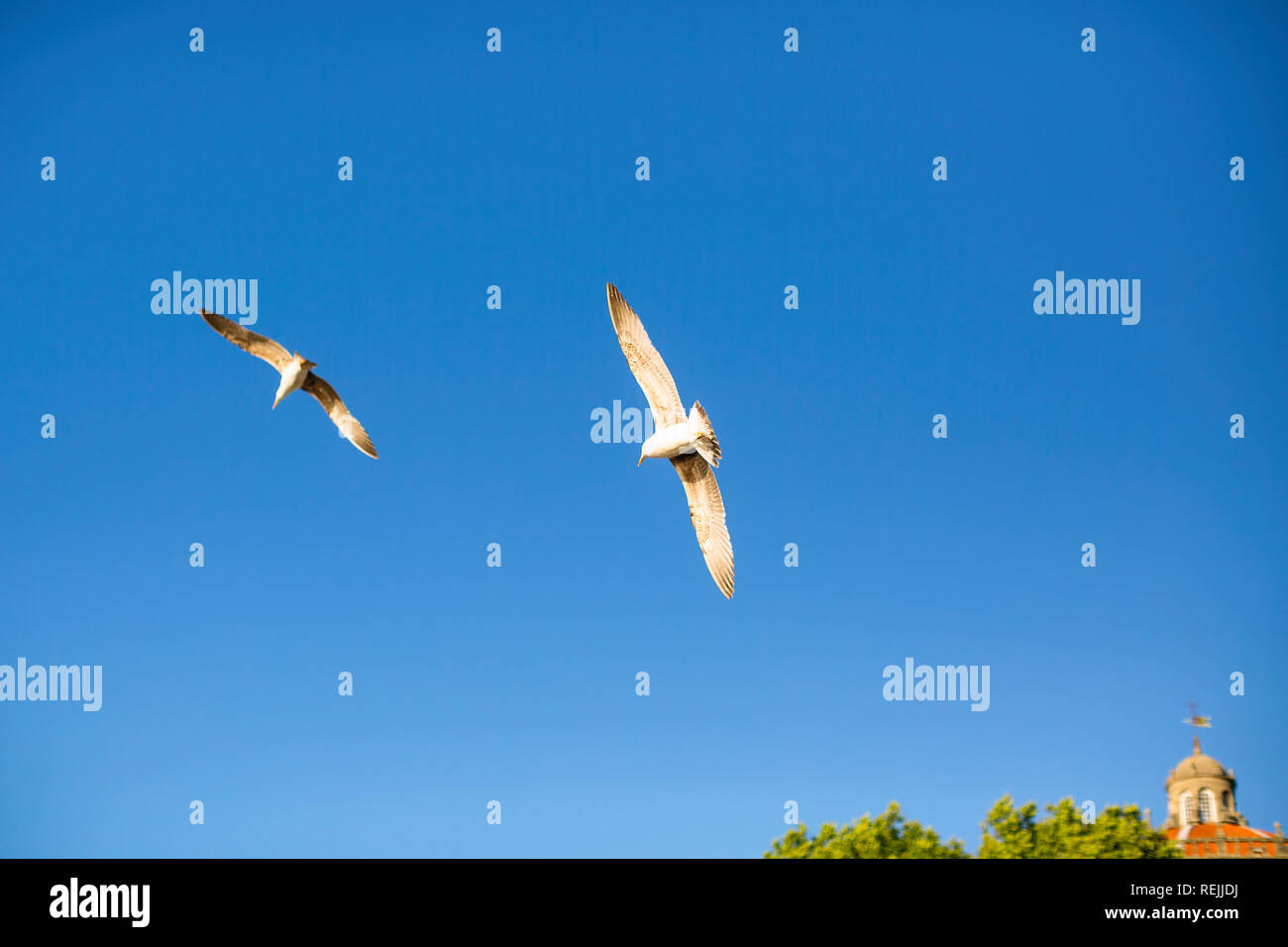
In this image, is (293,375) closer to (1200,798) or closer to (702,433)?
(702,433)

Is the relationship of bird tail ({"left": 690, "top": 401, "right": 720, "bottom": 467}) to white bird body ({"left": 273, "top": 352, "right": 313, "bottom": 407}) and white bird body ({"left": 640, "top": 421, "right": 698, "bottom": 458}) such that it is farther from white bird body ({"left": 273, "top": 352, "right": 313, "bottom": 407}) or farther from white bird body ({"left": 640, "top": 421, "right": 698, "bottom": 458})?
white bird body ({"left": 273, "top": 352, "right": 313, "bottom": 407})

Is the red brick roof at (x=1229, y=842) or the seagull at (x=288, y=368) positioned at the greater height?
the seagull at (x=288, y=368)

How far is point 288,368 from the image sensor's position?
96.1ft

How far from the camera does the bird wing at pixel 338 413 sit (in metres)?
29.9

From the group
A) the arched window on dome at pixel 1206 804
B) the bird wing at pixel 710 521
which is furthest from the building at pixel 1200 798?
the bird wing at pixel 710 521

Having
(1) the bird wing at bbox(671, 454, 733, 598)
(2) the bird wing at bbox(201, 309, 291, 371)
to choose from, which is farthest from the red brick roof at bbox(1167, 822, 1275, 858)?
(2) the bird wing at bbox(201, 309, 291, 371)

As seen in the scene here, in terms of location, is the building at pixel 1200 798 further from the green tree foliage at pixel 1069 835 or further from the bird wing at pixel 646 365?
the bird wing at pixel 646 365

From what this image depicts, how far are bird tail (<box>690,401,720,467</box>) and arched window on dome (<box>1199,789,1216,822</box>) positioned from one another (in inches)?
4055

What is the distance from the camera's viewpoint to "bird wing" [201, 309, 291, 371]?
29.1 metres

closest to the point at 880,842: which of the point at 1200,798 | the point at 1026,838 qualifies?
the point at 1026,838

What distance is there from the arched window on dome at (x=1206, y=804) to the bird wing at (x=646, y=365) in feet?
340
